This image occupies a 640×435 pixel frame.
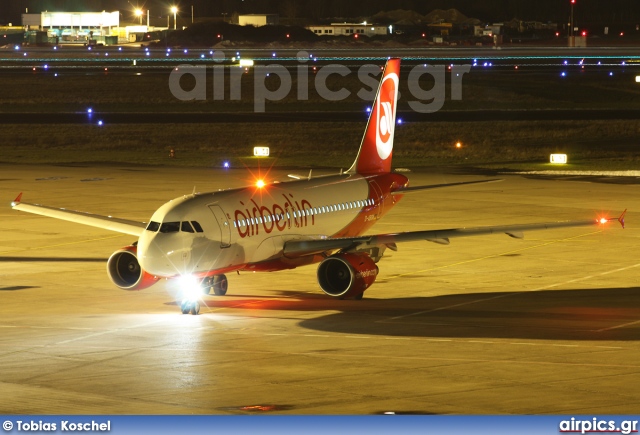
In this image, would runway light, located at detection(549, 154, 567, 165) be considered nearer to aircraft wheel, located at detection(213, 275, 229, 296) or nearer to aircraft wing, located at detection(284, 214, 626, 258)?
aircraft wing, located at detection(284, 214, 626, 258)

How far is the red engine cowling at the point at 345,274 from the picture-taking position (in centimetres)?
3669

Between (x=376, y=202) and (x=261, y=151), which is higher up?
(x=376, y=202)

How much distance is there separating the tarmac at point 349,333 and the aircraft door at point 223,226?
2138mm

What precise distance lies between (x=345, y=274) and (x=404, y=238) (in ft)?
7.44

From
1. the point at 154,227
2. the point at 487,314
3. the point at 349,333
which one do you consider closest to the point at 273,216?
the point at 154,227

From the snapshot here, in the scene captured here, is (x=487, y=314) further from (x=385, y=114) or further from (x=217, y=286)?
(x=385, y=114)

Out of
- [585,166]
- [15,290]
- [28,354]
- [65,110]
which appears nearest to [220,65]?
A: [65,110]

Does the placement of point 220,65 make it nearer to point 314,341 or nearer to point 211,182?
point 211,182

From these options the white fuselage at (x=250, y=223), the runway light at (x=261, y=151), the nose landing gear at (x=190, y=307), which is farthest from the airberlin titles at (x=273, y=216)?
the runway light at (x=261, y=151)

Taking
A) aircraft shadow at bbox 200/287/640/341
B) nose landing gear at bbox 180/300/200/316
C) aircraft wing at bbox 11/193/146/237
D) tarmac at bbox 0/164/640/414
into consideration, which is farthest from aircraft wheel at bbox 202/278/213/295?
aircraft wing at bbox 11/193/146/237

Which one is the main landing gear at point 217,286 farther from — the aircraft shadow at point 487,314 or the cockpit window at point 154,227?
the cockpit window at point 154,227

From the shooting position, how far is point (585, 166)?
80312 mm

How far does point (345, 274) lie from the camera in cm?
3697

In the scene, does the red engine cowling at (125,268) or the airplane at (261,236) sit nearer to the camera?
the airplane at (261,236)
